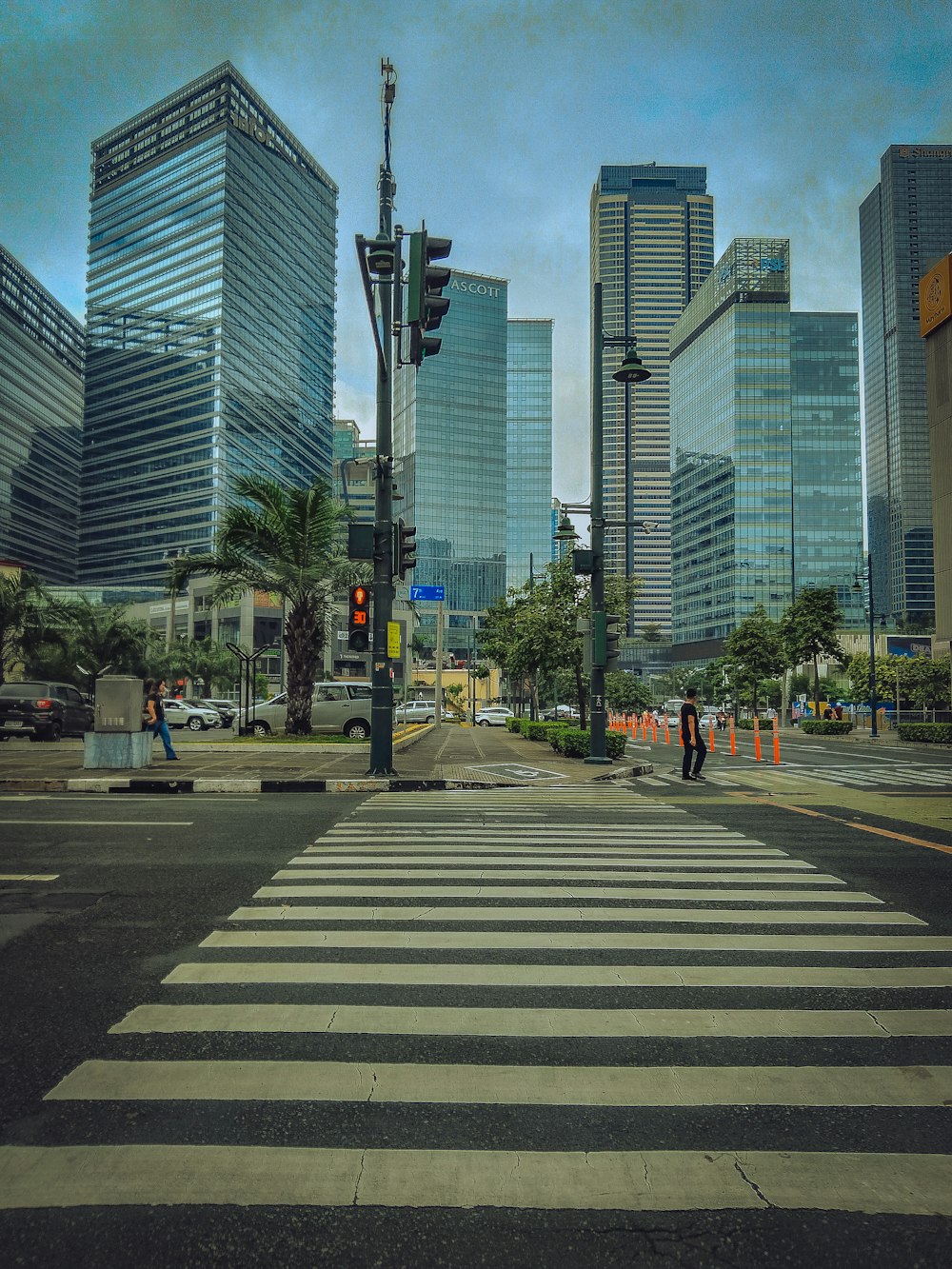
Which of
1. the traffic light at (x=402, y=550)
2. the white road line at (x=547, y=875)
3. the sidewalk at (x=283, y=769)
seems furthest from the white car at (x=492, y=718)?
the white road line at (x=547, y=875)

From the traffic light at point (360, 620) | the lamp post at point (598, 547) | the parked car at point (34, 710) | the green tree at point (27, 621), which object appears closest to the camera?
the traffic light at point (360, 620)

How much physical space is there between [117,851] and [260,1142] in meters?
5.99

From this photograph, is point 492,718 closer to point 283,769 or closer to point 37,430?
point 283,769

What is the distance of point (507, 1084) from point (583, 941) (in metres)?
2.01

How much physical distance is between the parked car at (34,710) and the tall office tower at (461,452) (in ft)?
484

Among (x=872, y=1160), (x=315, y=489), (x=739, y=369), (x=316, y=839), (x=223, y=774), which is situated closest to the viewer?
(x=872, y=1160)

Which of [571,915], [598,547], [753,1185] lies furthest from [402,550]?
[753,1185]

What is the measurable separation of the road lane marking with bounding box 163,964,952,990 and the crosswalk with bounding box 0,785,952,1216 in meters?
0.02

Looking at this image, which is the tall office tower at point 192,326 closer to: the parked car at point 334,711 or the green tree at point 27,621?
the green tree at point 27,621

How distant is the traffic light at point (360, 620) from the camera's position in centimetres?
1534

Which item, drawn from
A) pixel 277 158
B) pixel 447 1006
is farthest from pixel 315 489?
pixel 277 158

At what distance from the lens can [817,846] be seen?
8938 millimetres

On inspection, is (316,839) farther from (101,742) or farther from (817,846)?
(101,742)

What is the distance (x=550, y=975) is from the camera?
14.9 feet
